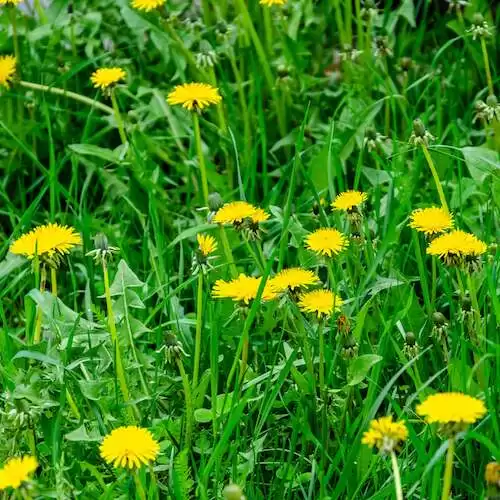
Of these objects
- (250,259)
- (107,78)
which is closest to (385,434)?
(250,259)

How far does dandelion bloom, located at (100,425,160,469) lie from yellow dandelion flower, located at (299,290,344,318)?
43cm

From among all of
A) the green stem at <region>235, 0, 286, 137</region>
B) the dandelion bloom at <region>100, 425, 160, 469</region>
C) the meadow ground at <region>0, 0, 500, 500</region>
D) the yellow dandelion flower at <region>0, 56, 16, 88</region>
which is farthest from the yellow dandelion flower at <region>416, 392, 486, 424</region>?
the yellow dandelion flower at <region>0, 56, 16, 88</region>

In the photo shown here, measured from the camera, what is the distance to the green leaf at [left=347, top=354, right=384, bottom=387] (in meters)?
2.00

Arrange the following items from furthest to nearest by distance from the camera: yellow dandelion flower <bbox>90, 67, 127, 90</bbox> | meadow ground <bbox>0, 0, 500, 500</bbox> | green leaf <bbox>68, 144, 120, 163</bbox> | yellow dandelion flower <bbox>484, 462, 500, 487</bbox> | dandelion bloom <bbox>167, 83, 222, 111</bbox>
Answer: green leaf <bbox>68, 144, 120, 163</bbox>
yellow dandelion flower <bbox>90, 67, 127, 90</bbox>
dandelion bloom <bbox>167, 83, 222, 111</bbox>
meadow ground <bbox>0, 0, 500, 500</bbox>
yellow dandelion flower <bbox>484, 462, 500, 487</bbox>

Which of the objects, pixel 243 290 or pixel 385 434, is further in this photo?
pixel 243 290

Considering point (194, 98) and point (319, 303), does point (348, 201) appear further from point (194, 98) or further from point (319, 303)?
point (194, 98)

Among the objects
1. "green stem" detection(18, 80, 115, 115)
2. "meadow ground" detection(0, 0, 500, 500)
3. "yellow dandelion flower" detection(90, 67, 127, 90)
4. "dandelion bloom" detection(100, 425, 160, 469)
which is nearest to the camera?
"dandelion bloom" detection(100, 425, 160, 469)

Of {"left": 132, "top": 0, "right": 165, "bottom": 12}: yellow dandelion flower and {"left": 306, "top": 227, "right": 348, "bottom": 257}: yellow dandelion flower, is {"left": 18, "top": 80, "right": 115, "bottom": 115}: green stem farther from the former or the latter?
{"left": 306, "top": 227, "right": 348, "bottom": 257}: yellow dandelion flower

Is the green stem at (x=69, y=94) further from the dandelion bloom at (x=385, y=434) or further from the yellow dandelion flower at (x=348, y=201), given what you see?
the dandelion bloom at (x=385, y=434)

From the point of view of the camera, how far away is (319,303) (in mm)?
2031

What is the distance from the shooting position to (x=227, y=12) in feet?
11.4

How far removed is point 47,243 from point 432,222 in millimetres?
688

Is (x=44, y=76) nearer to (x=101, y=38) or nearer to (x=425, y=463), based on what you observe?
(x=101, y=38)

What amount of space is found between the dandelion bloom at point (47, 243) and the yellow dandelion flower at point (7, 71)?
3.43 feet
